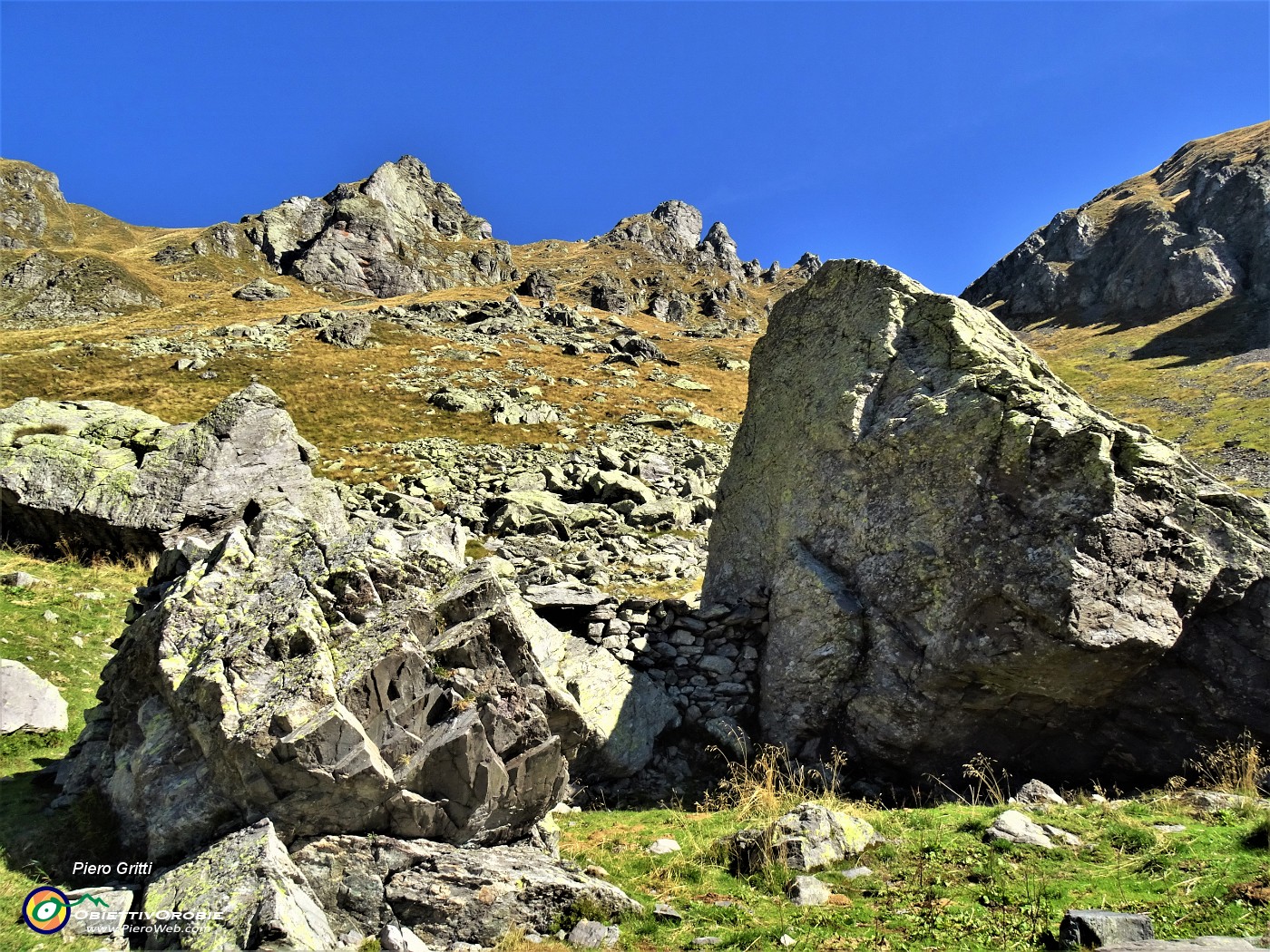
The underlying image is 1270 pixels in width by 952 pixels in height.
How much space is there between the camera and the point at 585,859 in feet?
27.3

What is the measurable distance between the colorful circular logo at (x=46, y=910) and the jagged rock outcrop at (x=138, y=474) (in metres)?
11.8

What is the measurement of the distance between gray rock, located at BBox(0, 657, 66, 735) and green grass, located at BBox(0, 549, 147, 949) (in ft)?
0.70

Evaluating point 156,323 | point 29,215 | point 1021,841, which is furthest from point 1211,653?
point 29,215

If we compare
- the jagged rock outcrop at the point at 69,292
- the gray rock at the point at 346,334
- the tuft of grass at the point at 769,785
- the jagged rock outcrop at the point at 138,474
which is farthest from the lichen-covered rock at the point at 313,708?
the jagged rock outcrop at the point at 69,292

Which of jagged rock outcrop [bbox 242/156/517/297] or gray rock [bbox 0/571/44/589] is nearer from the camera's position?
gray rock [bbox 0/571/44/589]

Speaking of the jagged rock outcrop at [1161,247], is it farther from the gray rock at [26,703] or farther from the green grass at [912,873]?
the gray rock at [26,703]

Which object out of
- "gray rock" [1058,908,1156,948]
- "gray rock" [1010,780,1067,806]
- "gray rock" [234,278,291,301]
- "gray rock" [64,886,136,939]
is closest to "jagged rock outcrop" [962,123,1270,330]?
"gray rock" [1010,780,1067,806]

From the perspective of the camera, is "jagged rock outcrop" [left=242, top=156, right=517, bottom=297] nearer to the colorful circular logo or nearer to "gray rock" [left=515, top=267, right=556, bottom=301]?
"gray rock" [left=515, top=267, right=556, bottom=301]

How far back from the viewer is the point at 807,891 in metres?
6.91

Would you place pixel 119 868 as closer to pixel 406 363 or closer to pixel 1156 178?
pixel 406 363

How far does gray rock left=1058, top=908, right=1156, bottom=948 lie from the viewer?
534cm

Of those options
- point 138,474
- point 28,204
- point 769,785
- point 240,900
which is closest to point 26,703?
point 240,900

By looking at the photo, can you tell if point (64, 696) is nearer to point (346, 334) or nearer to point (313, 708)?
point (313, 708)

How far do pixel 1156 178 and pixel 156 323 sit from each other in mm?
239317
